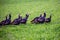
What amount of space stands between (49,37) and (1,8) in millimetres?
742

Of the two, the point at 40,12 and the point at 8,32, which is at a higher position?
the point at 40,12

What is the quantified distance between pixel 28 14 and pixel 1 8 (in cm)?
37

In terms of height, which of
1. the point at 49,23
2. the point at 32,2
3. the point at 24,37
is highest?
the point at 32,2

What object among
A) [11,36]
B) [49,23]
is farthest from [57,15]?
[11,36]

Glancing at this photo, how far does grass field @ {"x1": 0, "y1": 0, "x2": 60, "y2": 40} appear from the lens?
1991mm

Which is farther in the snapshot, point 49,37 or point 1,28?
point 1,28

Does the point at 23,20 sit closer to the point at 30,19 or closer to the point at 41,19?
the point at 30,19

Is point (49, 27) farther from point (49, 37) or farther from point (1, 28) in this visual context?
point (1, 28)

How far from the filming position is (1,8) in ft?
6.96

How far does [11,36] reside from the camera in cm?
204

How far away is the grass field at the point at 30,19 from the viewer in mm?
1991

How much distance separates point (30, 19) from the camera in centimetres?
206

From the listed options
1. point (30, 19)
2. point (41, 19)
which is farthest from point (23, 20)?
point (41, 19)

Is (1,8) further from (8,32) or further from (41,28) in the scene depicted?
(41,28)
